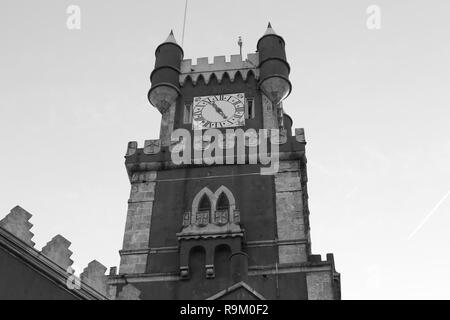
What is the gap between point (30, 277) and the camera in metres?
15.6

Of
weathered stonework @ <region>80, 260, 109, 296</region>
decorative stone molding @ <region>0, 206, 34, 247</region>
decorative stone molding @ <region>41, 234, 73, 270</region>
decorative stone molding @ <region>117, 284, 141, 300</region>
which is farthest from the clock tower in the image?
decorative stone molding @ <region>0, 206, 34, 247</region>

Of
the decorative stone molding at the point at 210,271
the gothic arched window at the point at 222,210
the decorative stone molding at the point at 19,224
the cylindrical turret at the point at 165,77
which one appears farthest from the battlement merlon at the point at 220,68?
the decorative stone molding at the point at 19,224

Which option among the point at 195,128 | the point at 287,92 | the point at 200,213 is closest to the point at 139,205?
the point at 200,213

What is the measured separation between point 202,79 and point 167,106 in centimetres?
238

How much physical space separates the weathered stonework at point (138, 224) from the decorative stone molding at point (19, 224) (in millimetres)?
11798

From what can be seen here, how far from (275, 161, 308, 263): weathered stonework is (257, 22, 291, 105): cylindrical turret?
4.74 m

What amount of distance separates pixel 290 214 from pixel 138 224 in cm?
660

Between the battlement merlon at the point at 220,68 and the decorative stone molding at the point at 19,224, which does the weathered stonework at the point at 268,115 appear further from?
the decorative stone molding at the point at 19,224

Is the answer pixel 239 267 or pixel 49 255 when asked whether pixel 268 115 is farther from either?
pixel 49 255

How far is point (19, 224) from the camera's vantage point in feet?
52.0

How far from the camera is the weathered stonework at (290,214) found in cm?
2698

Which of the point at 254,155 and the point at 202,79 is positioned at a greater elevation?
the point at 202,79

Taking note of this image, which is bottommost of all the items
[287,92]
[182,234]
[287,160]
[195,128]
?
[182,234]
